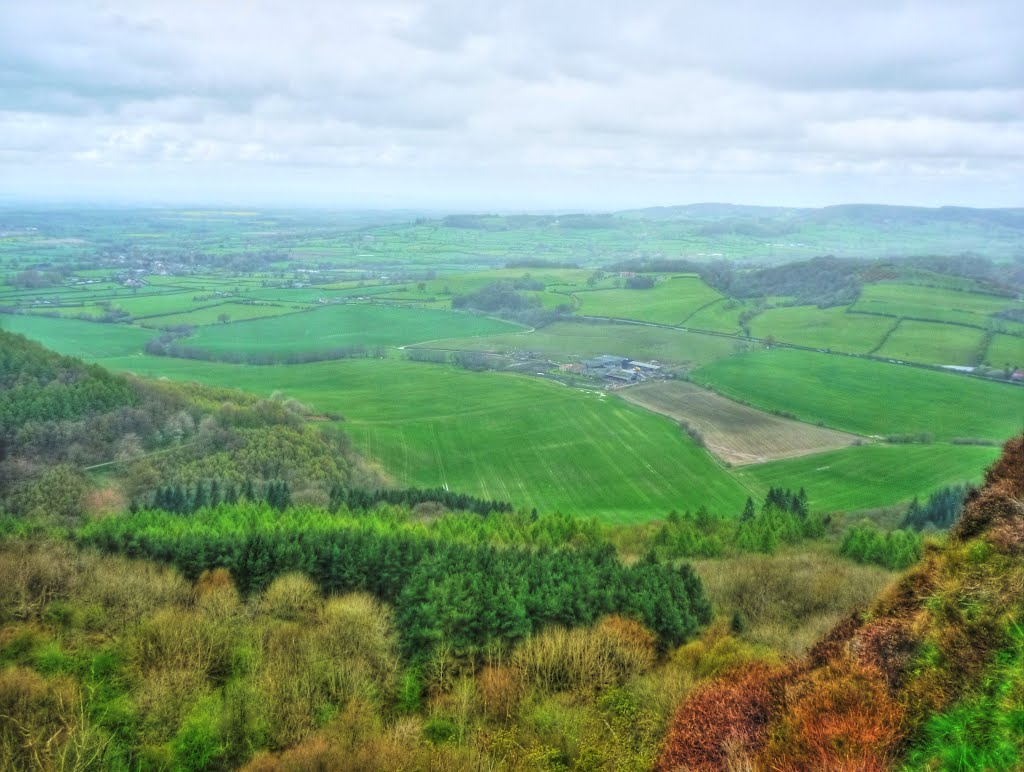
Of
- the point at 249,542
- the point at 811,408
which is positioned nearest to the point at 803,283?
the point at 811,408

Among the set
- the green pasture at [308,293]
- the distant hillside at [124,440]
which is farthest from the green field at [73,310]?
the distant hillside at [124,440]

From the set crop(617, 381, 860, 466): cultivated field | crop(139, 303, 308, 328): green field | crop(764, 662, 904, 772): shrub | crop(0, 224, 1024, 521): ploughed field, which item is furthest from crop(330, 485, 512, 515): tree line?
crop(139, 303, 308, 328): green field

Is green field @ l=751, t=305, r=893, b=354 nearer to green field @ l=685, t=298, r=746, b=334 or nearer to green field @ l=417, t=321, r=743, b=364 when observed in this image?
green field @ l=685, t=298, r=746, b=334

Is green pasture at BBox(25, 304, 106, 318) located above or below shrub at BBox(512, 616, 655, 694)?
above

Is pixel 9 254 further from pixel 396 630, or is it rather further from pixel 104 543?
pixel 396 630

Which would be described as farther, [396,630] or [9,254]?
[9,254]

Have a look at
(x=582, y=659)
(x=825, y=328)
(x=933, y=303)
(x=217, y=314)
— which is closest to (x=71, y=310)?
(x=217, y=314)
